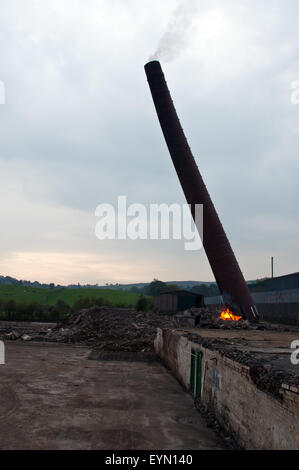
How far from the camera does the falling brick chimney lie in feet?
85.9

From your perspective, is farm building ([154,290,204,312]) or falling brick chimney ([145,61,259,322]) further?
farm building ([154,290,204,312])

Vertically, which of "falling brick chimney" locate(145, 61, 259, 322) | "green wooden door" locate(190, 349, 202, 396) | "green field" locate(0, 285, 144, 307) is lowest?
"green field" locate(0, 285, 144, 307)

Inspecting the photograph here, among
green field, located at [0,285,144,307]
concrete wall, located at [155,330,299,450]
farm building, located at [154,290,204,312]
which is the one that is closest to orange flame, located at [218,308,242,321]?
farm building, located at [154,290,204,312]

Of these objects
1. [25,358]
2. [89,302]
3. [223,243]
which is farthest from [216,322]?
[89,302]

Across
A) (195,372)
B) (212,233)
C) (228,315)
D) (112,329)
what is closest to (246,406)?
(195,372)

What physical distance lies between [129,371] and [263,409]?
12249 millimetres

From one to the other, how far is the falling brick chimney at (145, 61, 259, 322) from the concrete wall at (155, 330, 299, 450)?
1452 cm

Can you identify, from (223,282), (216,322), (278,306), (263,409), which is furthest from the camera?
(278,306)

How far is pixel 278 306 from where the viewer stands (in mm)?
28234

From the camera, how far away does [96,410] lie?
34.5 ft

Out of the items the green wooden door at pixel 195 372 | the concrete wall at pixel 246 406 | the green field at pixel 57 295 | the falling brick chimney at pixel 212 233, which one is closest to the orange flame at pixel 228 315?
the falling brick chimney at pixel 212 233

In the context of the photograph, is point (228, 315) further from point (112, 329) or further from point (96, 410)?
point (96, 410)

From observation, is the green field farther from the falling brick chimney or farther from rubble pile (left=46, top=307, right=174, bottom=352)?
the falling brick chimney
